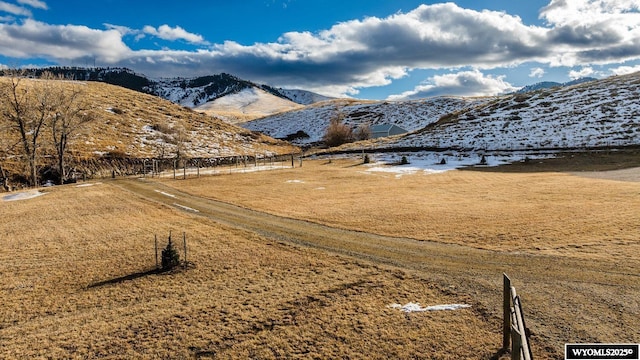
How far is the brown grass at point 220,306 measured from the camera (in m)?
10.1

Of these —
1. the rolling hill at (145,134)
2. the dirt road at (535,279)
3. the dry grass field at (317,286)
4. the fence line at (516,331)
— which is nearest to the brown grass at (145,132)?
the rolling hill at (145,134)

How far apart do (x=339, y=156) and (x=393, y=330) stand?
245 ft

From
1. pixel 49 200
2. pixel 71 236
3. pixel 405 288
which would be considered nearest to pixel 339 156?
pixel 49 200

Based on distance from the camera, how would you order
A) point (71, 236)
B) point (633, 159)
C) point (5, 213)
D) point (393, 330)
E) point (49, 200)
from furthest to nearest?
1. point (633, 159)
2. point (49, 200)
3. point (5, 213)
4. point (71, 236)
5. point (393, 330)

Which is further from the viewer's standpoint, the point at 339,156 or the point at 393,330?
the point at 339,156

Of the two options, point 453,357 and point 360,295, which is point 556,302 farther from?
point 360,295

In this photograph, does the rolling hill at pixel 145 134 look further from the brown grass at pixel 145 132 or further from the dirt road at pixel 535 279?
the dirt road at pixel 535 279

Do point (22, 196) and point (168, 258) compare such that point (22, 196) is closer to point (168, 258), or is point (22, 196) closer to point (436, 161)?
point (168, 258)

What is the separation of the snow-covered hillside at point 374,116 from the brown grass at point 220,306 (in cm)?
13536

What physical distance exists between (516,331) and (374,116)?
175920 millimetres

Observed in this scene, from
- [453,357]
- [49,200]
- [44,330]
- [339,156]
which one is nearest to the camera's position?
[453,357]

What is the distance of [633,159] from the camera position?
52719 mm

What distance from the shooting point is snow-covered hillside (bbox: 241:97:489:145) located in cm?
16491

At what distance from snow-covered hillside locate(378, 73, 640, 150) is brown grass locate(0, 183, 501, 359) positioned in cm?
7036
